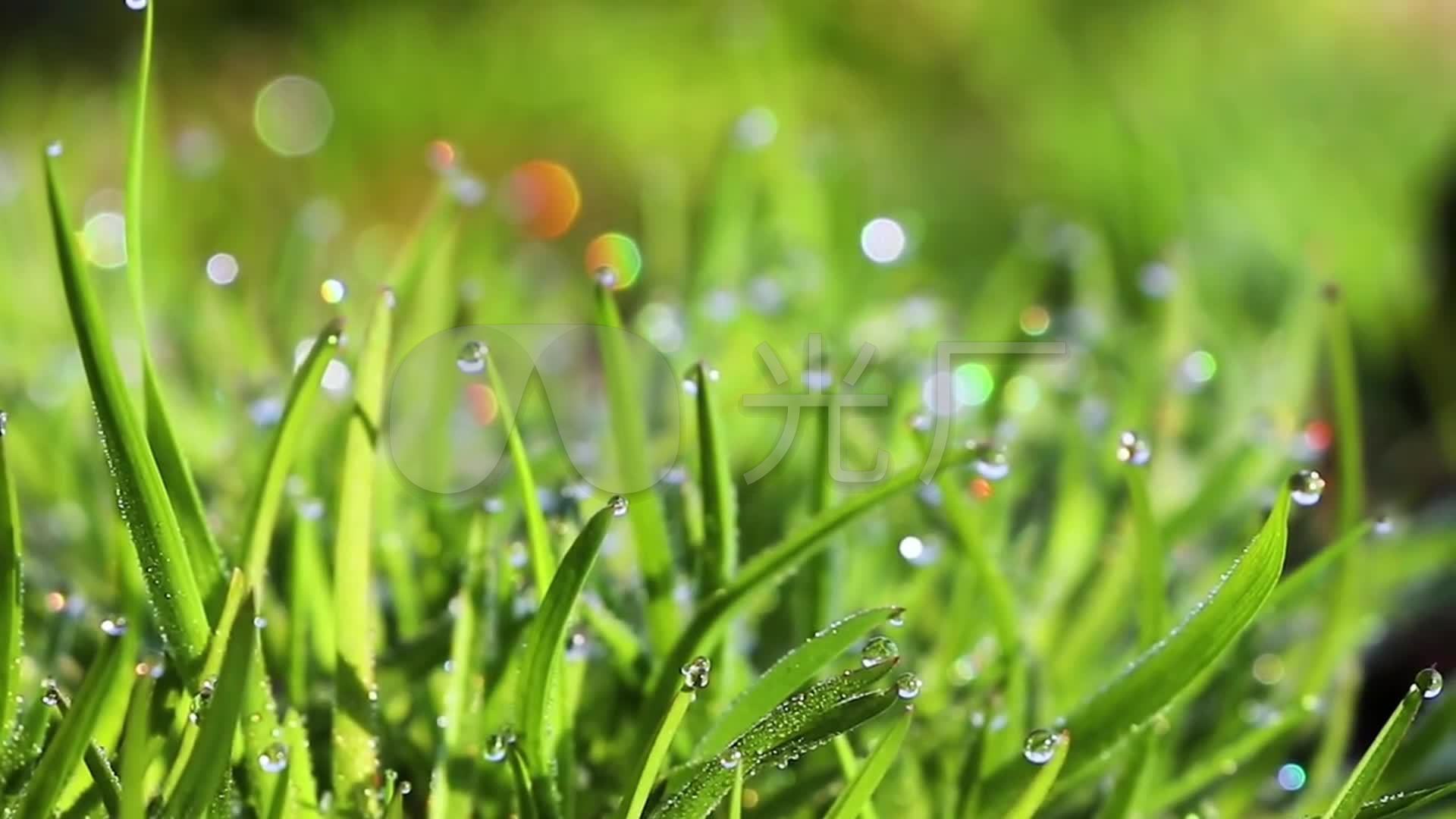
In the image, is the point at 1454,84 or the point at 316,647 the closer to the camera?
the point at 316,647

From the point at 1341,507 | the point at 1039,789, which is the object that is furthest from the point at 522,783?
the point at 1341,507

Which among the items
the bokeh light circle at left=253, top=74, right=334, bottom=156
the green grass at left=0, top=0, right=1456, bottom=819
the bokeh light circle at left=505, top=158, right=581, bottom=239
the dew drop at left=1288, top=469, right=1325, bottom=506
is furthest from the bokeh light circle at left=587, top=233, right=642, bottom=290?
the dew drop at left=1288, top=469, right=1325, bottom=506

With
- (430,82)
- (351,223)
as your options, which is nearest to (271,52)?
(430,82)

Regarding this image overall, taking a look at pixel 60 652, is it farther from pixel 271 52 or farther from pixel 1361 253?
pixel 271 52

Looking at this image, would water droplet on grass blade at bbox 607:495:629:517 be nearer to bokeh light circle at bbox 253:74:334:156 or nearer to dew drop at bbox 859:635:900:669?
dew drop at bbox 859:635:900:669

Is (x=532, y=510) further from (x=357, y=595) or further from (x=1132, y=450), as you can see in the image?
(x=1132, y=450)

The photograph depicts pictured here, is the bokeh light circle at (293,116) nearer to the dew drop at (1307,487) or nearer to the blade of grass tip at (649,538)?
the blade of grass tip at (649,538)
